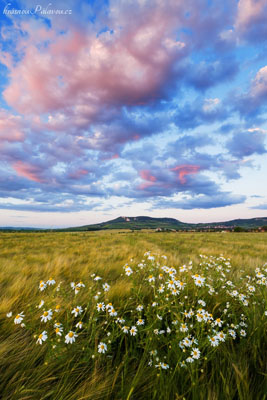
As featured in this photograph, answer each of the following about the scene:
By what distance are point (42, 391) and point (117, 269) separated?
3703mm

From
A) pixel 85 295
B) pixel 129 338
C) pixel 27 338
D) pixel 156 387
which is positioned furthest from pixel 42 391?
pixel 85 295

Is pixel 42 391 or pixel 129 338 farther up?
pixel 42 391

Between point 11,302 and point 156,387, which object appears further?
point 11,302

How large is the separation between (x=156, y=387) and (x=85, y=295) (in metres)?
1.85

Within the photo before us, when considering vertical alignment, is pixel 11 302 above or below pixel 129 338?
above

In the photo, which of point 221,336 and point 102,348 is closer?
point 102,348

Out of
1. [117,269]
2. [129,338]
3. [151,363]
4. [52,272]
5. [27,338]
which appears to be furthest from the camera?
[117,269]

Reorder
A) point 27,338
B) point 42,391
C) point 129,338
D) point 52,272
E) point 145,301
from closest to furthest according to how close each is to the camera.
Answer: point 42,391
point 27,338
point 129,338
point 145,301
point 52,272

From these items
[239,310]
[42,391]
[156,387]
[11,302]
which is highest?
[11,302]

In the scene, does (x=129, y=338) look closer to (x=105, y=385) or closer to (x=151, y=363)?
(x=151, y=363)

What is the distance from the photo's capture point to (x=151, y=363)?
1913mm

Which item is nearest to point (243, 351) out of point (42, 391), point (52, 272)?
point (42, 391)

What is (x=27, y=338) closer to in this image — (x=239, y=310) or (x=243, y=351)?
(x=243, y=351)

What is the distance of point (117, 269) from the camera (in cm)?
522
